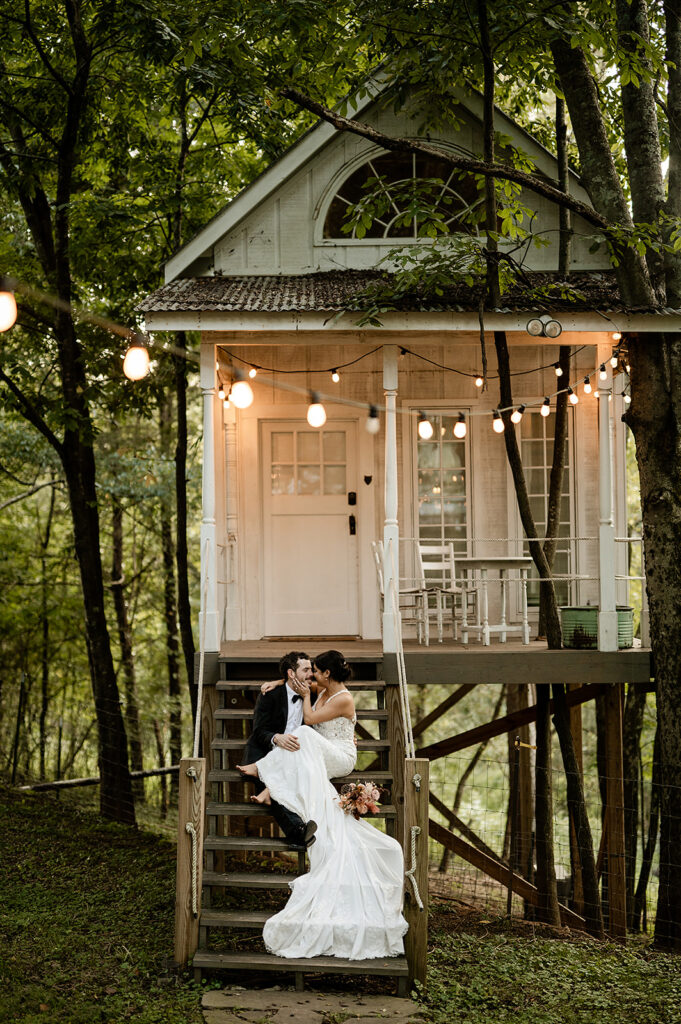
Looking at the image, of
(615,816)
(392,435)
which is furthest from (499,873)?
(392,435)

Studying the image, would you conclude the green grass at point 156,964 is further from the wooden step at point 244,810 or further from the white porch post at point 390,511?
the white porch post at point 390,511

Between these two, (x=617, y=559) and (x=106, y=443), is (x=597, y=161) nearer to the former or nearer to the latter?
(x=617, y=559)

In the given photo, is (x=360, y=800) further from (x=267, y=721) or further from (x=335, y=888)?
(x=267, y=721)

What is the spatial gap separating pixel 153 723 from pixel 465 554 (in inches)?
376

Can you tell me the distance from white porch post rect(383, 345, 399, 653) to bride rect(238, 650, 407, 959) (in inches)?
55.2

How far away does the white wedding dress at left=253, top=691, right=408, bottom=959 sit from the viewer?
5.70 m

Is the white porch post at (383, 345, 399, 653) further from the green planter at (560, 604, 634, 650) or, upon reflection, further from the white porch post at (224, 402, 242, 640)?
the white porch post at (224, 402, 242, 640)

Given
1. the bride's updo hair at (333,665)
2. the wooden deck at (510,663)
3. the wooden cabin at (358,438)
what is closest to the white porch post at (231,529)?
the wooden cabin at (358,438)

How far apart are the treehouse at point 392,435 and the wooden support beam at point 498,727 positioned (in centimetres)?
3

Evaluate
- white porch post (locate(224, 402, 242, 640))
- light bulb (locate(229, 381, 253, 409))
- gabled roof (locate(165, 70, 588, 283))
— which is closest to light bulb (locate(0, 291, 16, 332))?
light bulb (locate(229, 381, 253, 409))

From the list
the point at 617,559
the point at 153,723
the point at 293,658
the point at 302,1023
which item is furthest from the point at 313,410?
the point at 153,723

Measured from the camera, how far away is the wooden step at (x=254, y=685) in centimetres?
755

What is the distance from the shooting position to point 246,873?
22.2 feet

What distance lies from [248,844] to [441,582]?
3.99 m
